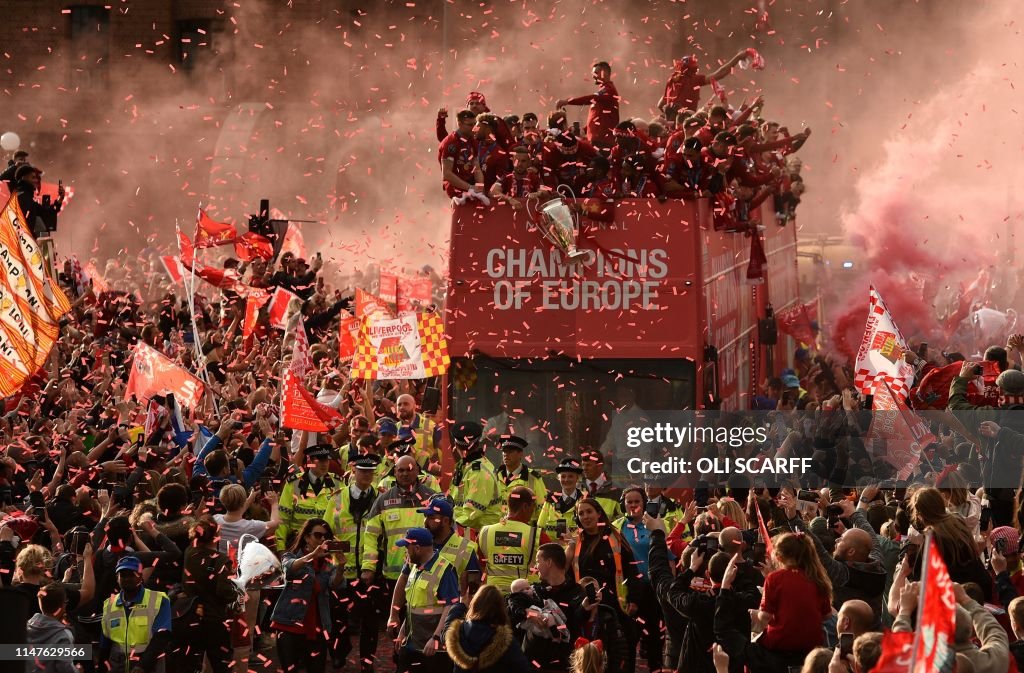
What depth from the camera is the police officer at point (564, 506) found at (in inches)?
436

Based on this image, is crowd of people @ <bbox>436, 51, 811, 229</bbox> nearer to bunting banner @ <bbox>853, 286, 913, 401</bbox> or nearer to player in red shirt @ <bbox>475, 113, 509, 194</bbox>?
player in red shirt @ <bbox>475, 113, 509, 194</bbox>

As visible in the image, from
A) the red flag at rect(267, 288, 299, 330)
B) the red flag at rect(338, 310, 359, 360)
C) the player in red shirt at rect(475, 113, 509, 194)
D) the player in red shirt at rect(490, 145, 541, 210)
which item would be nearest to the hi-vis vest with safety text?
the player in red shirt at rect(490, 145, 541, 210)

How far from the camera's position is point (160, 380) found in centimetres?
1464

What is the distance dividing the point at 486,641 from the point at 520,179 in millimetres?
6400

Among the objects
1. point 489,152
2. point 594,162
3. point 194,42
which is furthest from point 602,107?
point 194,42

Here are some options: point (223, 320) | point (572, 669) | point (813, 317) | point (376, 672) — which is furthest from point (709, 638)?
point (813, 317)

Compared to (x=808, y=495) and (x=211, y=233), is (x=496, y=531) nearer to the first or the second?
(x=808, y=495)

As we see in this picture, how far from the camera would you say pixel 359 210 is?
39281 mm

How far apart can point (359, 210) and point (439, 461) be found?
26.2 metres

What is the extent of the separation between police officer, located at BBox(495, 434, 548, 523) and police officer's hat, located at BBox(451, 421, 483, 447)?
514mm

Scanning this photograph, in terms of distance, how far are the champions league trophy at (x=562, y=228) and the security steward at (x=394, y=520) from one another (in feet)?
8.15

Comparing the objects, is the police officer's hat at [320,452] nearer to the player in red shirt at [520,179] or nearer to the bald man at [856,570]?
the player in red shirt at [520,179]

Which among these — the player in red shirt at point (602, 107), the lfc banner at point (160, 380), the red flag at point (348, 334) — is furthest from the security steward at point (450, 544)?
the red flag at point (348, 334)

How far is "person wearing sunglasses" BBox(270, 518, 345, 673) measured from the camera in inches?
436
